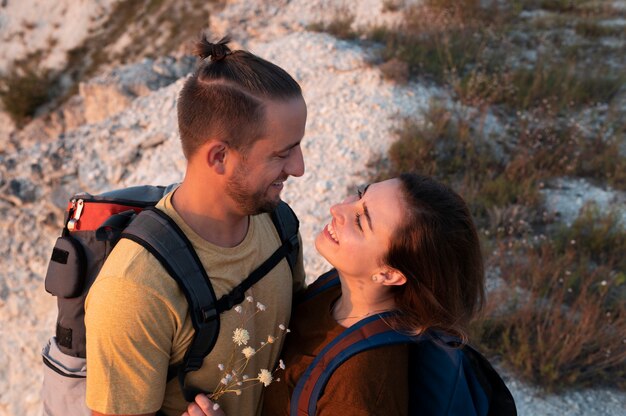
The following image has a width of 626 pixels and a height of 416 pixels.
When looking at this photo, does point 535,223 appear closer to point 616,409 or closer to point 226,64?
point 616,409

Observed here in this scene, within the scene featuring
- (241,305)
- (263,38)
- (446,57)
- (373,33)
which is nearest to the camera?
(241,305)

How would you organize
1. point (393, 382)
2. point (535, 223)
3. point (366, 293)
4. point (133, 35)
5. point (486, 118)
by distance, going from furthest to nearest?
Result: 1. point (133, 35)
2. point (486, 118)
3. point (535, 223)
4. point (366, 293)
5. point (393, 382)

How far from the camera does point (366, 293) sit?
2291 millimetres

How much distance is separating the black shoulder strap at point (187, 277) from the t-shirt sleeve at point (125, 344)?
0.10 m

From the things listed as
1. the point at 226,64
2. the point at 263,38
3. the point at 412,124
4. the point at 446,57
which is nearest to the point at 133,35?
the point at 263,38

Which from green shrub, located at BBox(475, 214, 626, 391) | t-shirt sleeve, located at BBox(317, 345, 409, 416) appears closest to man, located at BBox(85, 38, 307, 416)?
t-shirt sleeve, located at BBox(317, 345, 409, 416)

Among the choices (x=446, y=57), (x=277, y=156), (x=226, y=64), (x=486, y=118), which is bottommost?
(x=486, y=118)

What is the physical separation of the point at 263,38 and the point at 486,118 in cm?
472

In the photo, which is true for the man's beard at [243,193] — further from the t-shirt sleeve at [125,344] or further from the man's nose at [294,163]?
the t-shirt sleeve at [125,344]

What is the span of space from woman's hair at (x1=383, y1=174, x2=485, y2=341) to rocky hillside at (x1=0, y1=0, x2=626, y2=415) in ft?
7.97

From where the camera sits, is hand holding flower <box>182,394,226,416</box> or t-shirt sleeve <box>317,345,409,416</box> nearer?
t-shirt sleeve <box>317,345,409,416</box>

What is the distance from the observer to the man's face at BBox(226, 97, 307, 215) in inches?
84.7

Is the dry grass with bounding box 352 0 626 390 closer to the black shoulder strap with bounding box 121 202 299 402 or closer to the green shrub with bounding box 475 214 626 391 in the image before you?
the green shrub with bounding box 475 214 626 391

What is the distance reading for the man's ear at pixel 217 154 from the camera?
2.15 m
